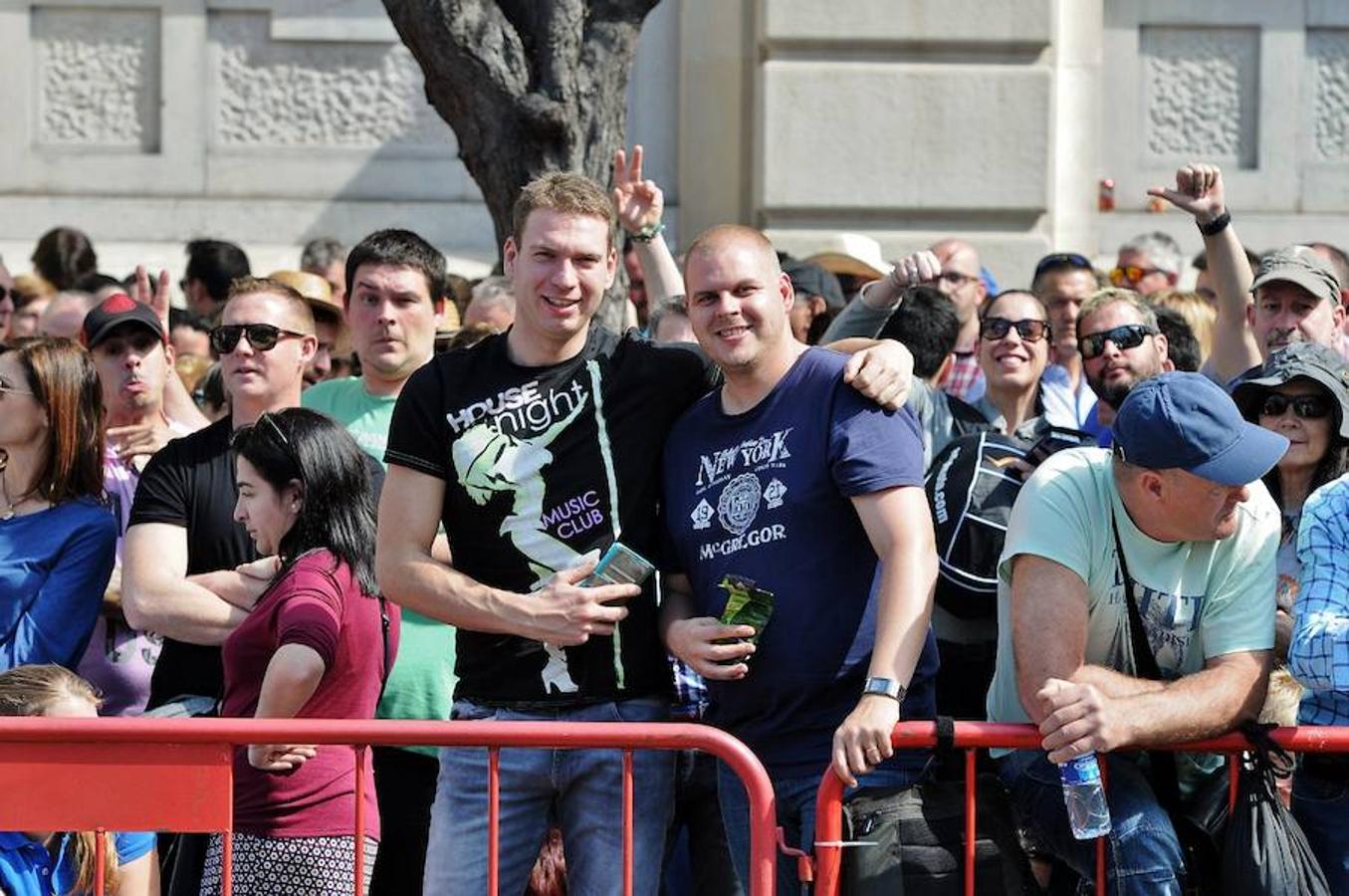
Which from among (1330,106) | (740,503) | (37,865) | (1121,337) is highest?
(1330,106)

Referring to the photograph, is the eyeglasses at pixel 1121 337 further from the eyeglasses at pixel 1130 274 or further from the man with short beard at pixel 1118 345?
the eyeglasses at pixel 1130 274

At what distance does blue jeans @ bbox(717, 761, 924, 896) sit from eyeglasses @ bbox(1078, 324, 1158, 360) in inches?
92.3

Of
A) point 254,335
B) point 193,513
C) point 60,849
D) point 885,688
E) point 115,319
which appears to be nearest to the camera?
point 885,688

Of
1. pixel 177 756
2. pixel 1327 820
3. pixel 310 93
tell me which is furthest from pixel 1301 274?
pixel 310 93

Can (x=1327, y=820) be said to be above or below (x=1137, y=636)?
below

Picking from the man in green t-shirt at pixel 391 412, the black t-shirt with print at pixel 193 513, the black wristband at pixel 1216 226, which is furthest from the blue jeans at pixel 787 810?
the black wristband at pixel 1216 226

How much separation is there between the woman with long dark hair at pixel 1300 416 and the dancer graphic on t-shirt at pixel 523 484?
6.15 feet

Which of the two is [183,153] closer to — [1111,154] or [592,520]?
[1111,154]

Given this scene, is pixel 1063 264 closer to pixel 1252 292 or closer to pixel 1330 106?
pixel 1252 292

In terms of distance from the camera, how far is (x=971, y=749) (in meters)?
4.88

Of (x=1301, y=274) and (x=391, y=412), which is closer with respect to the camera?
(x=391, y=412)

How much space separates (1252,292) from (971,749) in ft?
8.15

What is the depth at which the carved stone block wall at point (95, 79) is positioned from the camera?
468 inches

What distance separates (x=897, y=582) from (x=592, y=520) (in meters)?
0.76
